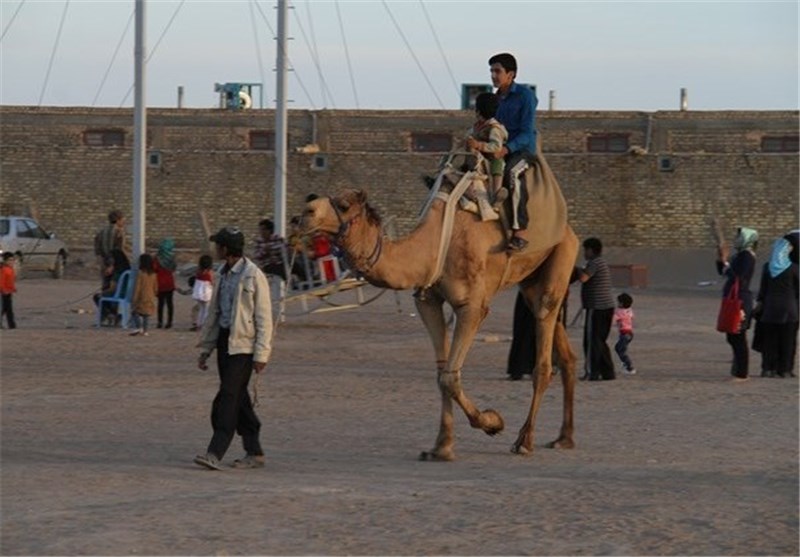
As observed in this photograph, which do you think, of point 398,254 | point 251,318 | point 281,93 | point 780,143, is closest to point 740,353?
point 398,254

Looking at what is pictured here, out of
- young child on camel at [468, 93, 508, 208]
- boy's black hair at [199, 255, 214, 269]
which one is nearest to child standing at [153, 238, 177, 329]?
boy's black hair at [199, 255, 214, 269]

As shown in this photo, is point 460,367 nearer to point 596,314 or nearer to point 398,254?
point 398,254

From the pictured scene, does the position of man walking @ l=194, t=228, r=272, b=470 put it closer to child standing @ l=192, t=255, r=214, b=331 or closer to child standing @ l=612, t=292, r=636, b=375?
child standing @ l=612, t=292, r=636, b=375

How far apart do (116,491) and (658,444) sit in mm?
5051

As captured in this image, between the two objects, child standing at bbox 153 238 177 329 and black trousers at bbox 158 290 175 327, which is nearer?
child standing at bbox 153 238 177 329

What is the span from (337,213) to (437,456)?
2.02 meters

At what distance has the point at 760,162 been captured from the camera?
59000mm

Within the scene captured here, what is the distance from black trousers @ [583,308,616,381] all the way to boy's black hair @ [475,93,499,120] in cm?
763

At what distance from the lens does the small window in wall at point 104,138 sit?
62031 millimetres

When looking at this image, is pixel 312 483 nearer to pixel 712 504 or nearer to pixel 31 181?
pixel 712 504

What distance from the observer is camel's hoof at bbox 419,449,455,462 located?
14.3 metres

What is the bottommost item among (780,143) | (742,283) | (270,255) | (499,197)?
(270,255)

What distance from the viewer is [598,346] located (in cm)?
2211

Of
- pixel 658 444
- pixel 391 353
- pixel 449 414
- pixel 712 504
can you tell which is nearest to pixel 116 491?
pixel 449 414
